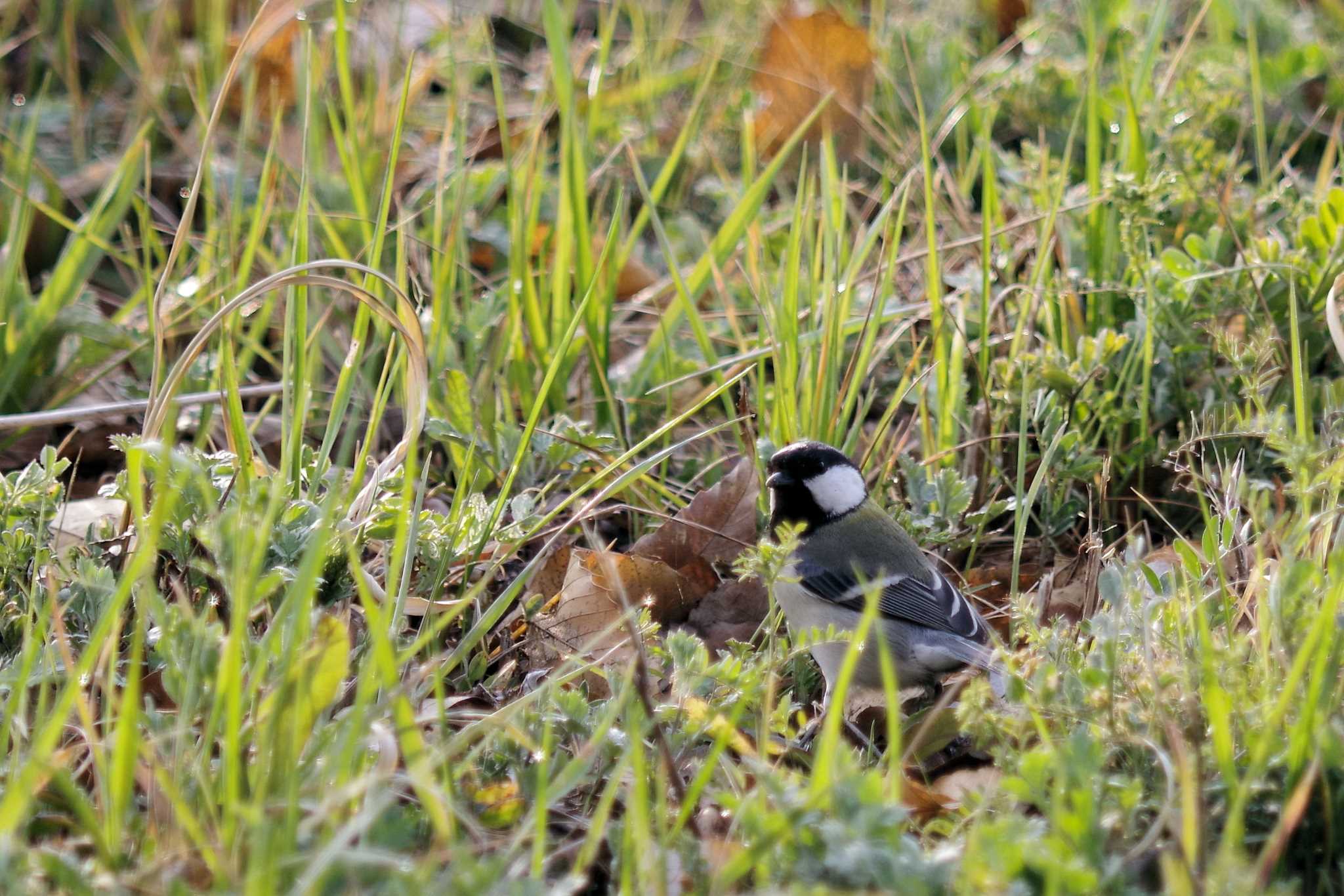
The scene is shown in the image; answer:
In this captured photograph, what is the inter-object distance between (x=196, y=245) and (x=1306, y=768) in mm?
2902

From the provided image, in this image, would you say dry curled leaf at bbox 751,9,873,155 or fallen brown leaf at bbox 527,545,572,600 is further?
dry curled leaf at bbox 751,9,873,155

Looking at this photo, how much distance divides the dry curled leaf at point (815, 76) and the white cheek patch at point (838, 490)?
1.72m

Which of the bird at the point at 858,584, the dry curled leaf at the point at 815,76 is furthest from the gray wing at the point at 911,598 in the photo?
the dry curled leaf at the point at 815,76

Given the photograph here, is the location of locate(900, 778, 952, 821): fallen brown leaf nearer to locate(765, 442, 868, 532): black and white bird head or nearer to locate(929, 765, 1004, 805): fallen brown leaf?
locate(929, 765, 1004, 805): fallen brown leaf

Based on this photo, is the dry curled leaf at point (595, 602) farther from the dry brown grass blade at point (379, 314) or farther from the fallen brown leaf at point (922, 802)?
the fallen brown leaf at point (922, 802)

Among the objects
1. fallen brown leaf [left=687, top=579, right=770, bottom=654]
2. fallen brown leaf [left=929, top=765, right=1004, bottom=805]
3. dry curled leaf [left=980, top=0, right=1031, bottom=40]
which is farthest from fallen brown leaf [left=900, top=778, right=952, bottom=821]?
dry curled leaf [left=980, top=0, right=1031, bottom=40]

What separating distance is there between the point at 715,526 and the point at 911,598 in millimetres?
438

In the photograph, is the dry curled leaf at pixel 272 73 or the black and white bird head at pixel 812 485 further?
the dry curled leaf at pixel 272 73

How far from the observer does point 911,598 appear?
2.51 meters

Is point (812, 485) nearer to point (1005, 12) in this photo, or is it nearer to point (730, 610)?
point (730, 610)

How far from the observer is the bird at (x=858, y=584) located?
2.39m

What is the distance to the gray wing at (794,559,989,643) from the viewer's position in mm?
2385

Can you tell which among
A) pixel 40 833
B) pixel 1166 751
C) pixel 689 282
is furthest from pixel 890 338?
pixel 40 833

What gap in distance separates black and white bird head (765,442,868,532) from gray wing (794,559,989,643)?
0.41 ft
